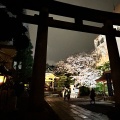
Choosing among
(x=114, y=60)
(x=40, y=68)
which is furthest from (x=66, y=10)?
(x=40, y=68)

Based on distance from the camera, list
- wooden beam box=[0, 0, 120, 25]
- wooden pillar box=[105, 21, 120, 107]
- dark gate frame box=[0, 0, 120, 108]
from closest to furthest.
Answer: dark gate frame box=[0, 0, 120, 108] < wooden pillar box=[105, 21, 120, 107] < wooden beam box=[0, 0, 120, 25]

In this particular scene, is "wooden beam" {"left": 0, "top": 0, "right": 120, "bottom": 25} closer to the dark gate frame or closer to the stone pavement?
the dark gate frame

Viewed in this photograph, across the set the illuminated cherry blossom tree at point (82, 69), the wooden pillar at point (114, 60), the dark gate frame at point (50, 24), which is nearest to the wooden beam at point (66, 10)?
the dark gate frame at point (50, 24)

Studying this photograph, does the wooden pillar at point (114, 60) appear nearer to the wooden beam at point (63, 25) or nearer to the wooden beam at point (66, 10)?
the wooden beam at point (63, 25)

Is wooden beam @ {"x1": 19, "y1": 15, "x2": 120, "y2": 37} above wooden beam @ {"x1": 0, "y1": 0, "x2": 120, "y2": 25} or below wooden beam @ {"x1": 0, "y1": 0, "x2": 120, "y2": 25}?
below

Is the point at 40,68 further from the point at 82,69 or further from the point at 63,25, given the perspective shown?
the point at 82,69

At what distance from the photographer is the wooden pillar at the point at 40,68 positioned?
6.73 m

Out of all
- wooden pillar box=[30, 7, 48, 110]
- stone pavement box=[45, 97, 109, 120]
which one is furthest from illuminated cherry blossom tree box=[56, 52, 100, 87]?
wooden pillar box=[30, 7, 48, 110]

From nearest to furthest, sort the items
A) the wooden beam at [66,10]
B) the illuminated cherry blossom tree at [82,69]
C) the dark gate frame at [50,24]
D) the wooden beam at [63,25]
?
the dark gate frame at [50,24] < the wooden beam at [66,10] < the wooden beam at [63,25] < the illuminated cherry blossom tree at [82,69]

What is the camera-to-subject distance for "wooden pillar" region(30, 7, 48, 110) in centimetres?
673

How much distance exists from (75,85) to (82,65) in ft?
17.9

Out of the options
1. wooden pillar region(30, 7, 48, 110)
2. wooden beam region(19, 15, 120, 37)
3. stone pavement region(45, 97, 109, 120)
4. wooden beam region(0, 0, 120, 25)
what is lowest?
stone pavement region(45, 97, 109, 120)

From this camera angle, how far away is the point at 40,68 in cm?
720

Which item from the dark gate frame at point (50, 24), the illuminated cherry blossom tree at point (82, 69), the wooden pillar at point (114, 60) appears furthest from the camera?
the illuminated cherry blossom tree at point (82, 69)
